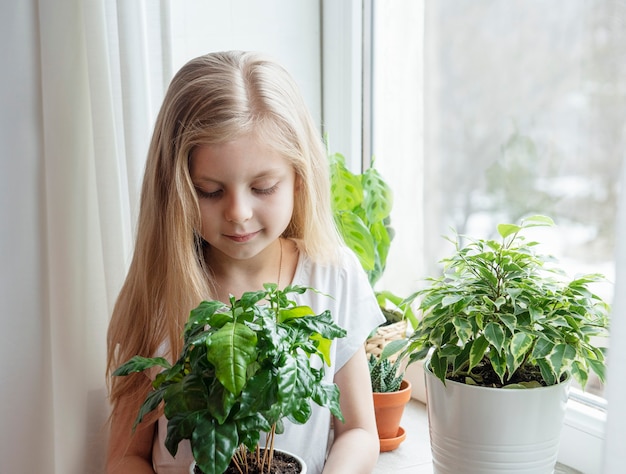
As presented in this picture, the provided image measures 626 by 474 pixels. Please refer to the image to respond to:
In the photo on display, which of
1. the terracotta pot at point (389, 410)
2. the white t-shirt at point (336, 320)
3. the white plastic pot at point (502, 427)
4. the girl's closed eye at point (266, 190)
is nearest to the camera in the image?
the white plastic pot at point (502, 427)

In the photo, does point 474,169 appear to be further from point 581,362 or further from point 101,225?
point 101,225

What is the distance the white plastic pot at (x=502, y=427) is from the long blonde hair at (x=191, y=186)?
369mm

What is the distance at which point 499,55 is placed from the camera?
1.37 m

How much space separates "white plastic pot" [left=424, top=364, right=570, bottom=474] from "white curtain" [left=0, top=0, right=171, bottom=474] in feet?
2.26

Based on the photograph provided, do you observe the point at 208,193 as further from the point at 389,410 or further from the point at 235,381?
the point at 389,410

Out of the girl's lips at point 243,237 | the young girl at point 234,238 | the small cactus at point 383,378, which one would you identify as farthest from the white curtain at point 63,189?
the small cactus at point 383,378

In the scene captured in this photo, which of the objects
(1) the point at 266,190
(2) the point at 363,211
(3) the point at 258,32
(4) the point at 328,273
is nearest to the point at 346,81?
(3) the point at 258,32

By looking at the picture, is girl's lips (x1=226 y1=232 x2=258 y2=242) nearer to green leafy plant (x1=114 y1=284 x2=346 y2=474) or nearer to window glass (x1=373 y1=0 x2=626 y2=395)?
green leafy plant (x1=114 y1=284 x2=346 y2=474)

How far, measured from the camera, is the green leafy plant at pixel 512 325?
0.89 metres

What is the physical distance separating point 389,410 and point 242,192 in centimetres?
54

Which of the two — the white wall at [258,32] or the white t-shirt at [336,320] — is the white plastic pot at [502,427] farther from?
the white wall at [258,32]

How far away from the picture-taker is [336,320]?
45.9 inches

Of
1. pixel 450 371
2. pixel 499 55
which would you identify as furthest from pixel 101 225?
pixel 499 55

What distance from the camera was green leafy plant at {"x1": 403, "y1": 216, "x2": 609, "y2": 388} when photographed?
89 centimetres
